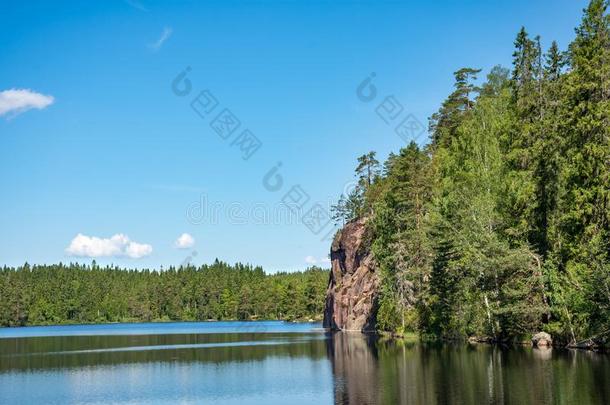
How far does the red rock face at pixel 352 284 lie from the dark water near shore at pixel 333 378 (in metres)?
40.3

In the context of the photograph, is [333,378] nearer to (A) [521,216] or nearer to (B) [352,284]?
(A) [521,216]

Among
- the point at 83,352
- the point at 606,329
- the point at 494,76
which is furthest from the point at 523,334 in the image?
the point at 83,352

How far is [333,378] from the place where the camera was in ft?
146

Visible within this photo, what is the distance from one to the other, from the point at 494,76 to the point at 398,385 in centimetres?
6879

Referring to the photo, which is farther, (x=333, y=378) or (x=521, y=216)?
(x=521, y=216)

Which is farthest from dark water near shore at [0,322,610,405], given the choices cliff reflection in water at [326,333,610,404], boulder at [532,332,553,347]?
boulder at [532,332,553,347]

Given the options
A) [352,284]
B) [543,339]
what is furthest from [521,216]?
[352,284]

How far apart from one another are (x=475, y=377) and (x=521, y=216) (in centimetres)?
2596

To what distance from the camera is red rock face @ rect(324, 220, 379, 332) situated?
110 meters

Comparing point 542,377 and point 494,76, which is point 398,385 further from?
point 494,76

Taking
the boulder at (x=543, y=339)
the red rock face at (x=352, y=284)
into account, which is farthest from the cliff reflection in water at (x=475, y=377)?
the red rock face at (x=352, y=284)

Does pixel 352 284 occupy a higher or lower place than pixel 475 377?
higher

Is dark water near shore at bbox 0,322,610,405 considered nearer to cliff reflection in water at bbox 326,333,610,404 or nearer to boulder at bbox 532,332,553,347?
Result: cliff reflection in water at bbox 326,333,610,404

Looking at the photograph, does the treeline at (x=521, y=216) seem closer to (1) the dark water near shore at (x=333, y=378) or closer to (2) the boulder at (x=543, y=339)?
(2) the boulder at (x=543, y=339)
